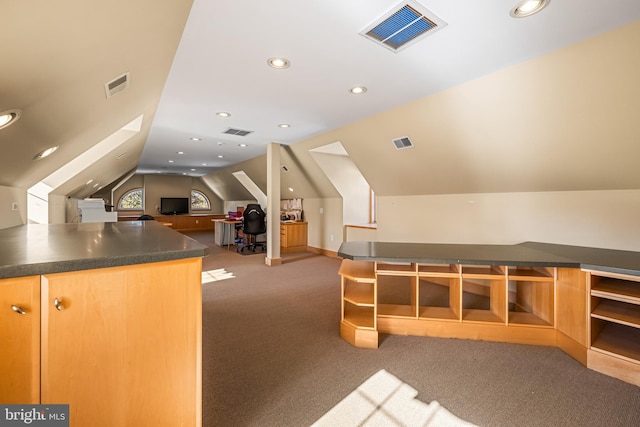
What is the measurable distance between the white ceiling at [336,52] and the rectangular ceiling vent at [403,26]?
0.05 meters

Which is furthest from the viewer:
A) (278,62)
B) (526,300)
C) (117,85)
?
(526,300)

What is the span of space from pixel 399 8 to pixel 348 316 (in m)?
2.50

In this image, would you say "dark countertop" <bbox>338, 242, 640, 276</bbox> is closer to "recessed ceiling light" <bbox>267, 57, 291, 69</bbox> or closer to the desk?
"recessed ceiling light" <bbox>267, 57, 291, 69</bbox>

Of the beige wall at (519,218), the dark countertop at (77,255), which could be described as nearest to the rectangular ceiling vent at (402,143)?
the beige wall at (519,218)

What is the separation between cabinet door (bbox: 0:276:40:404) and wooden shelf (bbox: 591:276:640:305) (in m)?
3.34

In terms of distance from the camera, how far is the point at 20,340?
1.01 meters

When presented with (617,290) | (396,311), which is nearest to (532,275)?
(617,290)

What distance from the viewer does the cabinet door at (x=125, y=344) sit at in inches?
42.2

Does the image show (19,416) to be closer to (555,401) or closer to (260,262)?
(555,401)

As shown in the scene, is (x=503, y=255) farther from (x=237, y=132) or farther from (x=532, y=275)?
(x=237, y=132)

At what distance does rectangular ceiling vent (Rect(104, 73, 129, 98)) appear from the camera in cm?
223

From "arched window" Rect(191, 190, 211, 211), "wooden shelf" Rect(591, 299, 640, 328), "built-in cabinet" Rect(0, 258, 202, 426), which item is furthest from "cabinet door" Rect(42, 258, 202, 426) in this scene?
"arched window" Rect(191, 190, 211, 211)

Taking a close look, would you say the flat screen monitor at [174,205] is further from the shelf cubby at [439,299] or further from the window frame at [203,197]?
the shelf cubby at [439,299]

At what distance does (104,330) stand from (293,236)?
6.19 metres
